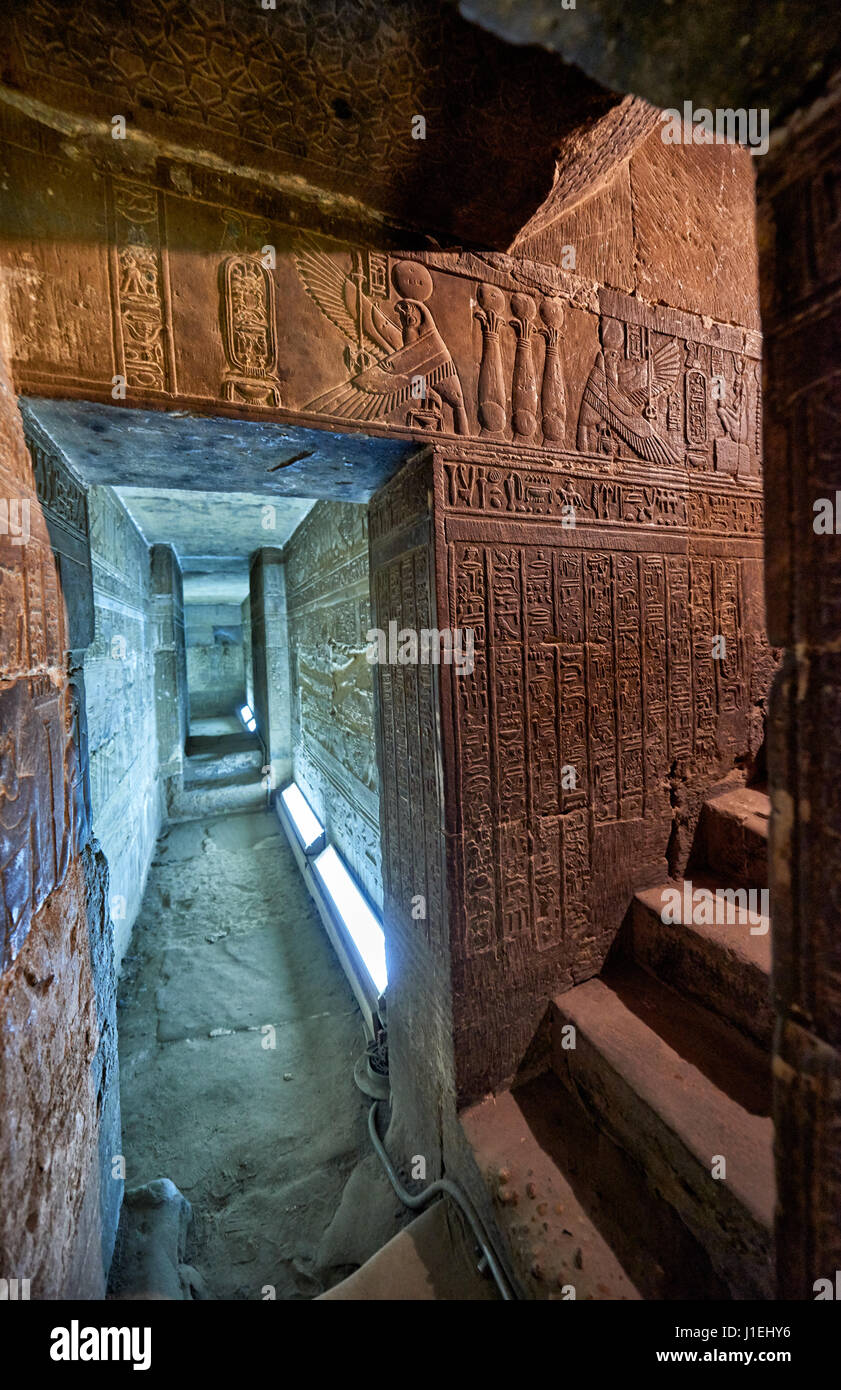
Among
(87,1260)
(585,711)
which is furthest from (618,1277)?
(585,711)

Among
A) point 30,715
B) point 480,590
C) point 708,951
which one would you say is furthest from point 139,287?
point 708,951

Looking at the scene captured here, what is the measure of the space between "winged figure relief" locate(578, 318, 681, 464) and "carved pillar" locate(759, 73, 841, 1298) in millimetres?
1288

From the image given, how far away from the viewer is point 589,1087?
1938 millimetres

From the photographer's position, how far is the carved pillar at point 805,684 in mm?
842

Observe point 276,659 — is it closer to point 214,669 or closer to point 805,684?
point 805,684

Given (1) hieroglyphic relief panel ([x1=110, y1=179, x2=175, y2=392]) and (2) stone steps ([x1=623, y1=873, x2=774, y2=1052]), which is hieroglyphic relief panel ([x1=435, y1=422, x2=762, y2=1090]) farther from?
(1) hieroglyphic relief panel ([x1=110, y1=179, x2=175, y2=392])

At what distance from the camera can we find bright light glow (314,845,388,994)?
3.44m

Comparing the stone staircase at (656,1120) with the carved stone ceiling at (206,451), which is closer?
the stone staircase at (656,1120)

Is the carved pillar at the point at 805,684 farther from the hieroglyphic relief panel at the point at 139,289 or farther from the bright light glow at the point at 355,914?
the bright light glow at the point at 355,914

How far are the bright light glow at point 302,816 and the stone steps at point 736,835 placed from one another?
3873 millimetres

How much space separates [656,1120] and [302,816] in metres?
5.02

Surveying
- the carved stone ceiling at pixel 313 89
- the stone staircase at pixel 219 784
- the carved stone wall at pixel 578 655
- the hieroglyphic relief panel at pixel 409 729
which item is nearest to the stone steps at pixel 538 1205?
the carved stone wall at pixel 578 655

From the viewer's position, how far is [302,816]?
241 inches

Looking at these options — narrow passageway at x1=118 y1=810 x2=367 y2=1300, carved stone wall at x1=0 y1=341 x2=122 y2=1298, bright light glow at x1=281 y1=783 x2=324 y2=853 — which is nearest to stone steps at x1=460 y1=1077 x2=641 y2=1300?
narrow passageway at x1=118 y1=810 x2=367 y2=1300
